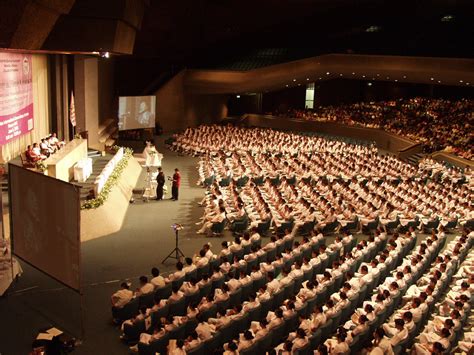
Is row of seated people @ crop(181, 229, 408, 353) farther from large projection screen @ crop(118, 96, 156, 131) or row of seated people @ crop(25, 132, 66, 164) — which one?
large projection screen @ crop(118, 96, 156, 131)

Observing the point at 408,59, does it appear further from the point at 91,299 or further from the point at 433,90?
the point at 91,299

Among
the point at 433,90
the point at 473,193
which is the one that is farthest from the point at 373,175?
the point at 433,90

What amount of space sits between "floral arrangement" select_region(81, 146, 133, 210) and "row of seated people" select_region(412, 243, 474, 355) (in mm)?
8922

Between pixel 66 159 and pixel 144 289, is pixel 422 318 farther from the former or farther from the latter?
pixel 66 159

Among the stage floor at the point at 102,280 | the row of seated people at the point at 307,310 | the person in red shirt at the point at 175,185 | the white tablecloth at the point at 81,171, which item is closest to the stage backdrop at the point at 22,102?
the white tablecloth at the point at 81,171

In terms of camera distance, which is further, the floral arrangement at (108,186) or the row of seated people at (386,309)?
the floral arrangement at (108,186)

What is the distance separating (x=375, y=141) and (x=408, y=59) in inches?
205

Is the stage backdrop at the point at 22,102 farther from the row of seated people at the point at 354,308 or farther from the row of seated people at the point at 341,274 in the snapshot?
the row of seated people at the point at 354,308

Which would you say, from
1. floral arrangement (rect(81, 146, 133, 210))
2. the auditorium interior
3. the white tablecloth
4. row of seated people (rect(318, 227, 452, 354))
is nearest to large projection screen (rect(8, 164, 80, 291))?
the auditorium interior

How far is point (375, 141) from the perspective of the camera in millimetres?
35500

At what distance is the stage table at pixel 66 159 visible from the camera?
1653 centimetres

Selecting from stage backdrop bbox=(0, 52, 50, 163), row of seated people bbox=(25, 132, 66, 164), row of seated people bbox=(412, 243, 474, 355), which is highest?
stage backdrop bbox=(0, 52, 50, 163)

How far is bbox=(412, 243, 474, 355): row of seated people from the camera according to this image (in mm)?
9234

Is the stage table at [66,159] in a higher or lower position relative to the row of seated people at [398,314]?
higher
